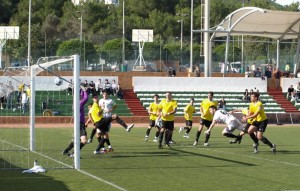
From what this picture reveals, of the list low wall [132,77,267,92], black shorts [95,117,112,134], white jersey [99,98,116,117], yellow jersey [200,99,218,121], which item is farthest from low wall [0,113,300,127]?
black shorts [95,117,112,134]

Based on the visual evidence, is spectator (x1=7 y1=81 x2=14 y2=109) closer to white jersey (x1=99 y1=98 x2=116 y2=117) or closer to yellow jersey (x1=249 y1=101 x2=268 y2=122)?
white jersey (x1=99 y1=98 x2=116 y2=117)

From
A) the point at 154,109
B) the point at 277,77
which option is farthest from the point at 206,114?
the point at 277,77

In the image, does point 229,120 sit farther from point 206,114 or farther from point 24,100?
point 24,100

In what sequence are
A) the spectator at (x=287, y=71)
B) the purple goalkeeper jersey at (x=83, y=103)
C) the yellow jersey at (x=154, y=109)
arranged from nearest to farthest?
the purple goalkeeper jersey at (x=83, y=103), the yellow jersey at (x=154, y=109), the spectator at (x=287, y=71)

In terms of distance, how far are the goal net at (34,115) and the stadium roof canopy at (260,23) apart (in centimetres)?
1583

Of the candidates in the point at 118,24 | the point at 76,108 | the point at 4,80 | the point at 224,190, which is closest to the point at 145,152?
the point at 76,108

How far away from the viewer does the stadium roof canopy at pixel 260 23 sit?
58406 millimetres

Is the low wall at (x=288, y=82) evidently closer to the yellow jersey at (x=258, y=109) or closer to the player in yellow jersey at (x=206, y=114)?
the player in yellow jersey at (x=206, y=114)

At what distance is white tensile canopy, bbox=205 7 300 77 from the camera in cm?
5842

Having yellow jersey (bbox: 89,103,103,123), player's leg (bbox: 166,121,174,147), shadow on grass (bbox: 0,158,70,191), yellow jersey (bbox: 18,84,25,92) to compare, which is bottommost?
shadow on grass (bbox: 0,158,70,191)

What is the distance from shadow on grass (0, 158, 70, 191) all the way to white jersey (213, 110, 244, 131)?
987 cm

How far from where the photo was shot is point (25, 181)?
16891mm

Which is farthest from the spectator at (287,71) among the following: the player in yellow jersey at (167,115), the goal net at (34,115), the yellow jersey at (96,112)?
the yellow jersey at (96,112)

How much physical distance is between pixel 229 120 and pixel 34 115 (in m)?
6.82
